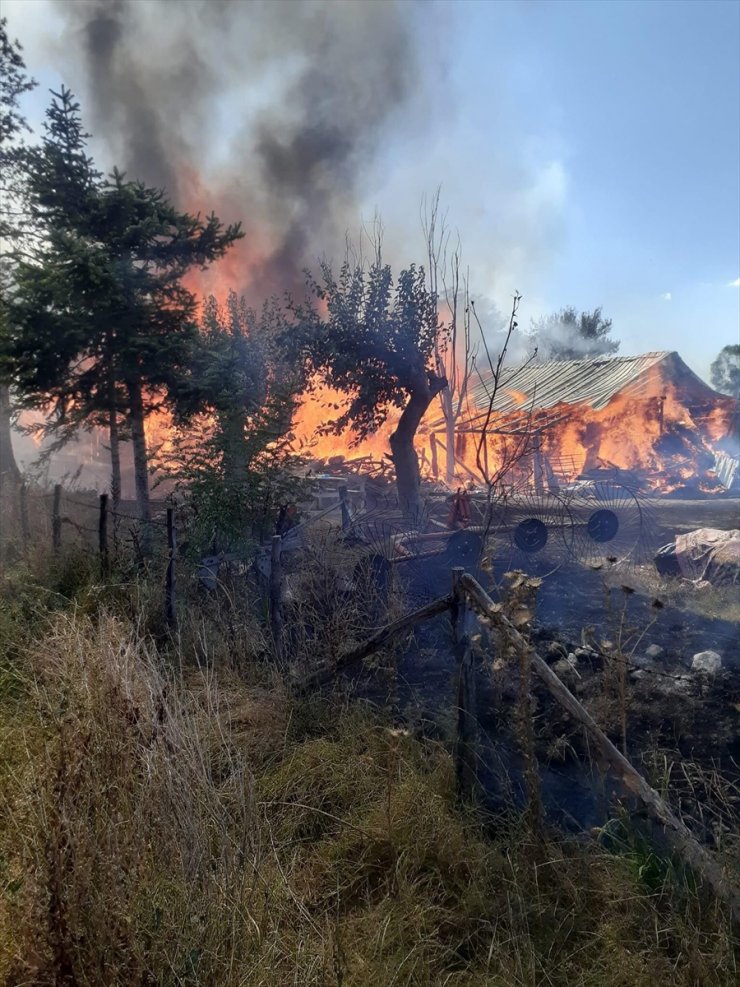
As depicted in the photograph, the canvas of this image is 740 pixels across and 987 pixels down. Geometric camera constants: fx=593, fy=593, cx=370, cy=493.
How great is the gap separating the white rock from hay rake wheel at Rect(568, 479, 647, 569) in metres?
3.74

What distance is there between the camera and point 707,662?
6.00m

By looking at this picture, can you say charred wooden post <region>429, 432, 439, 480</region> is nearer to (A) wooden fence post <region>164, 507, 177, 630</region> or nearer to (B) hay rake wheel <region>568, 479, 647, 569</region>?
(B) hay rake wheel <region>568, 479, 647, 569</region>

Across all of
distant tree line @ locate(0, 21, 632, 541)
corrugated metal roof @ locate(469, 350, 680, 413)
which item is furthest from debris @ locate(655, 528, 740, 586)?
corrugated metal roof @ locate(469, 350, 680, 413)

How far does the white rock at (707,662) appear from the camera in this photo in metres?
5.88

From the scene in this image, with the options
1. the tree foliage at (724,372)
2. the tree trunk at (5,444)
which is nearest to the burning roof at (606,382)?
the tree trunk at (5,444)

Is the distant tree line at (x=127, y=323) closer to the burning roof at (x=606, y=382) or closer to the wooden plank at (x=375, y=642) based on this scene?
the wooden plank at (x=375, y=642)

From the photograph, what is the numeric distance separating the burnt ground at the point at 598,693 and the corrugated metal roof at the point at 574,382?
1328cm

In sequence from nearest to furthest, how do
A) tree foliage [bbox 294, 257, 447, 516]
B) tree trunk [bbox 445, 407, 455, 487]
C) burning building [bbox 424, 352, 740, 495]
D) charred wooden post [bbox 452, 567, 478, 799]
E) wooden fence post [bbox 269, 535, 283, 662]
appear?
charred wooden post [bbox 452, 567, 478, 799], wooden fence post [bbox 269, 535, 283, 662], tree foliage [bbox 294, 257, 447, 516], burning building [bbox 424, 352, 740, 495], tree trunk [bbox 445, 407, 455, 487]

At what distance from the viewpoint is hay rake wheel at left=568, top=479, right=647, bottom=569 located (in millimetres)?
10625

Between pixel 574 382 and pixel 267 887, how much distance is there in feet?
75.6

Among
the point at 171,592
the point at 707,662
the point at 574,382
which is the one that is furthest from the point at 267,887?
the point at 574,382

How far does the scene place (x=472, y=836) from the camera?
3160 mm

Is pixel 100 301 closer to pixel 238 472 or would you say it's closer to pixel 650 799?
pixel 238 472

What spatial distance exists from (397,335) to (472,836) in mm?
12768
